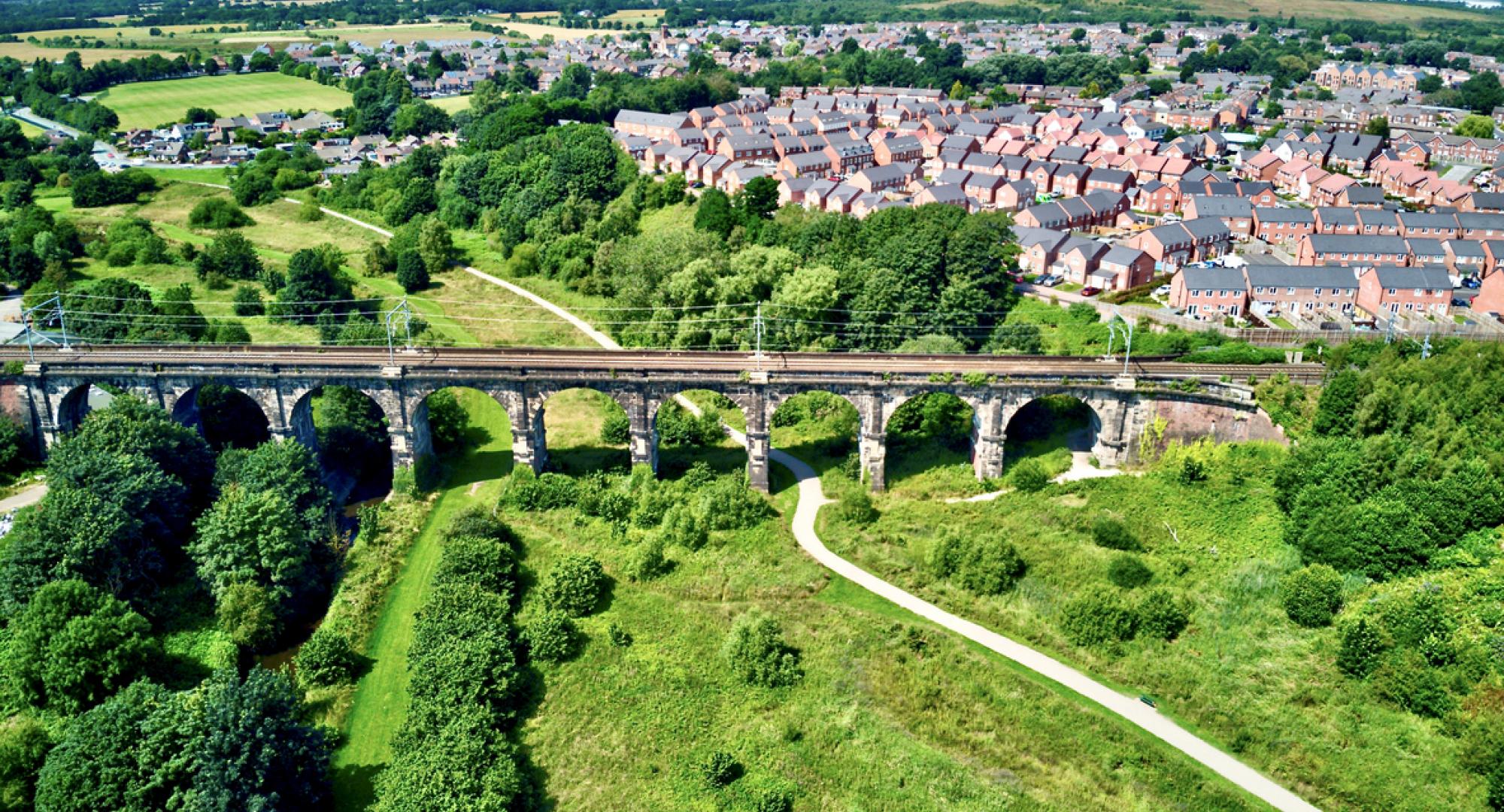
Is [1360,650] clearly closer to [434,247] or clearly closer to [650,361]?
[650,361]

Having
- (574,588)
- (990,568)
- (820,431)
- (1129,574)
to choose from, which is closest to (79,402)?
(574,588)

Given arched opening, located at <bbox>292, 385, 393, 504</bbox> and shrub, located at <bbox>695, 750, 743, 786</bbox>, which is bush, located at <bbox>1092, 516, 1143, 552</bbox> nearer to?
shrub, located at <bbox>695, 750, 743, 786</bbox>

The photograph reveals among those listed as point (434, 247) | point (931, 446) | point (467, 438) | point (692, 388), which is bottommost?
point (467, 438)

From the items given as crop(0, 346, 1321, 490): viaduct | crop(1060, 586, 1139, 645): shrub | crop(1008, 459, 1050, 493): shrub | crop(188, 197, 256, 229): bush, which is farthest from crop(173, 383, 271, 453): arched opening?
crop(188, 197, 256, 229): bush

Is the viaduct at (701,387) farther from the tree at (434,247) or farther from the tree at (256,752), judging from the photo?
the tree at (434,247)

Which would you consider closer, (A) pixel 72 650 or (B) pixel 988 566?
(A) pixel 72 650

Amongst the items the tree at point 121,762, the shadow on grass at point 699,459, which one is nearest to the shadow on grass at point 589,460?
the shadow on grass at point 699,459
